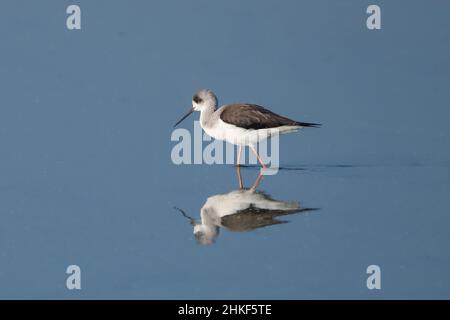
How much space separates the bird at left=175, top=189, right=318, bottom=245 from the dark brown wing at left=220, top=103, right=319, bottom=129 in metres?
1.54

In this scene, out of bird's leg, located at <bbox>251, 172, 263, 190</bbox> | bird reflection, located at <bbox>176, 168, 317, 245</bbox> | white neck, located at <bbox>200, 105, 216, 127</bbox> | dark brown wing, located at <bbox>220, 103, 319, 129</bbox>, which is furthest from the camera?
white neck, located at <bbox>200, 105, 216, 127</bbox>

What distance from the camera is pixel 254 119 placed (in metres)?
12.9

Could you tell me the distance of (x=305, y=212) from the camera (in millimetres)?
10727

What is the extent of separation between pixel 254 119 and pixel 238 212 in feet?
8.48

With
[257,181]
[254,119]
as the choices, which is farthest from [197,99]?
[257,181]

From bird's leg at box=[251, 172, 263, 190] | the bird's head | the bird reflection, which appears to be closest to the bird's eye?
the bird's head

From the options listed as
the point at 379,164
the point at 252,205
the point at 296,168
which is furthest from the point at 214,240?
the point at 379,164

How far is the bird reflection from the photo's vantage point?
399 inches

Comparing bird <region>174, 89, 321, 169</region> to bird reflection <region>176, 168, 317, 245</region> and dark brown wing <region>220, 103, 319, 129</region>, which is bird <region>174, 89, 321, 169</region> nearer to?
dark brown wing <region>220, 103, 319, 129</region>

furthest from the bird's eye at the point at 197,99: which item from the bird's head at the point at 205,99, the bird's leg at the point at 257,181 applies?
the bird's leg at the point at 257,181

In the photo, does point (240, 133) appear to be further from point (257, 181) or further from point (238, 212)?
point (238, 212)

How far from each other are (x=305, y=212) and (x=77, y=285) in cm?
338

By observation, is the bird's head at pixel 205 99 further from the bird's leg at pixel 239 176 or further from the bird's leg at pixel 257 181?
the bird's leg at pixel 257 181

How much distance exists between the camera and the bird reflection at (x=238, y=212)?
399 inches
